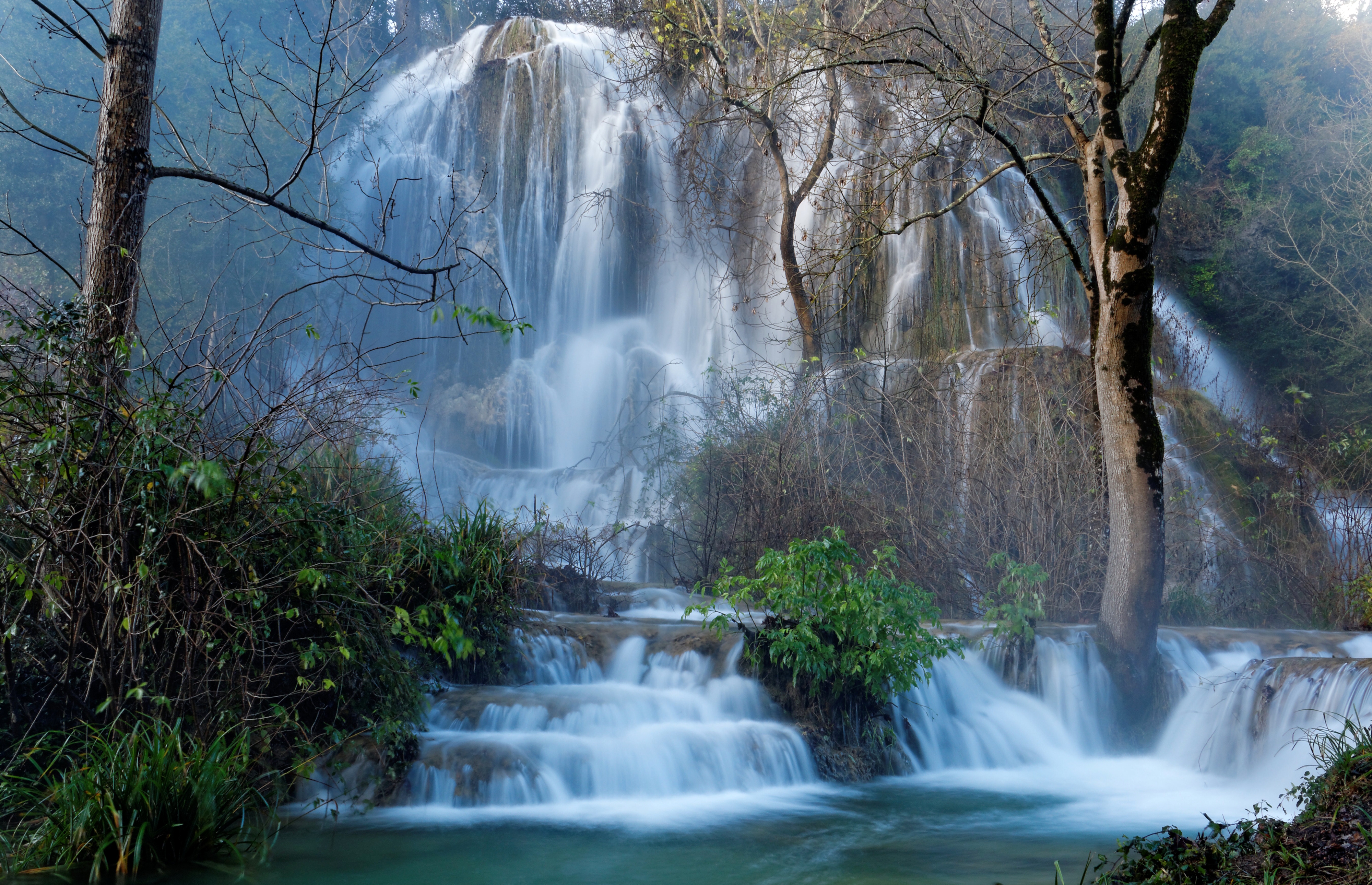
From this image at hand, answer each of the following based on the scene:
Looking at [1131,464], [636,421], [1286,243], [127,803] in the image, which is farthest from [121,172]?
[1286,243]

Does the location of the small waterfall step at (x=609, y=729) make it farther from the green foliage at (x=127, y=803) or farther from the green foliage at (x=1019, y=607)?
the green foliage at (x=1019, y=607)

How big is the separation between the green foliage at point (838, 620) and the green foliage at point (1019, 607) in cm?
145

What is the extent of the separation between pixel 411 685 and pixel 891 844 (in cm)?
356

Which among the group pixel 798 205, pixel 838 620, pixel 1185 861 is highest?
pixel 798 205

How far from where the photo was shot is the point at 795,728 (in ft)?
24.0

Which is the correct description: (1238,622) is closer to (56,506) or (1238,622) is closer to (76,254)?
(56,506)

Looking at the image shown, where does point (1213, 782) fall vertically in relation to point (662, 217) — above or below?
below

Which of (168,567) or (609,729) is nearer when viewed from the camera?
(168,567)

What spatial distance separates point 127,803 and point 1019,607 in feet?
24.0

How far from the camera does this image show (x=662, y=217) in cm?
2006

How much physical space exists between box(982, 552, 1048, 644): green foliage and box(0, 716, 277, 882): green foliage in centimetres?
664

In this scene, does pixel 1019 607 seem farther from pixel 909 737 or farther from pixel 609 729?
pixel 609 729

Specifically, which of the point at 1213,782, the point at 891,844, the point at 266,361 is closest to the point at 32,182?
the point at 266,361

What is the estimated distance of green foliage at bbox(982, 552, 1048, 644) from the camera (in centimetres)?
852
